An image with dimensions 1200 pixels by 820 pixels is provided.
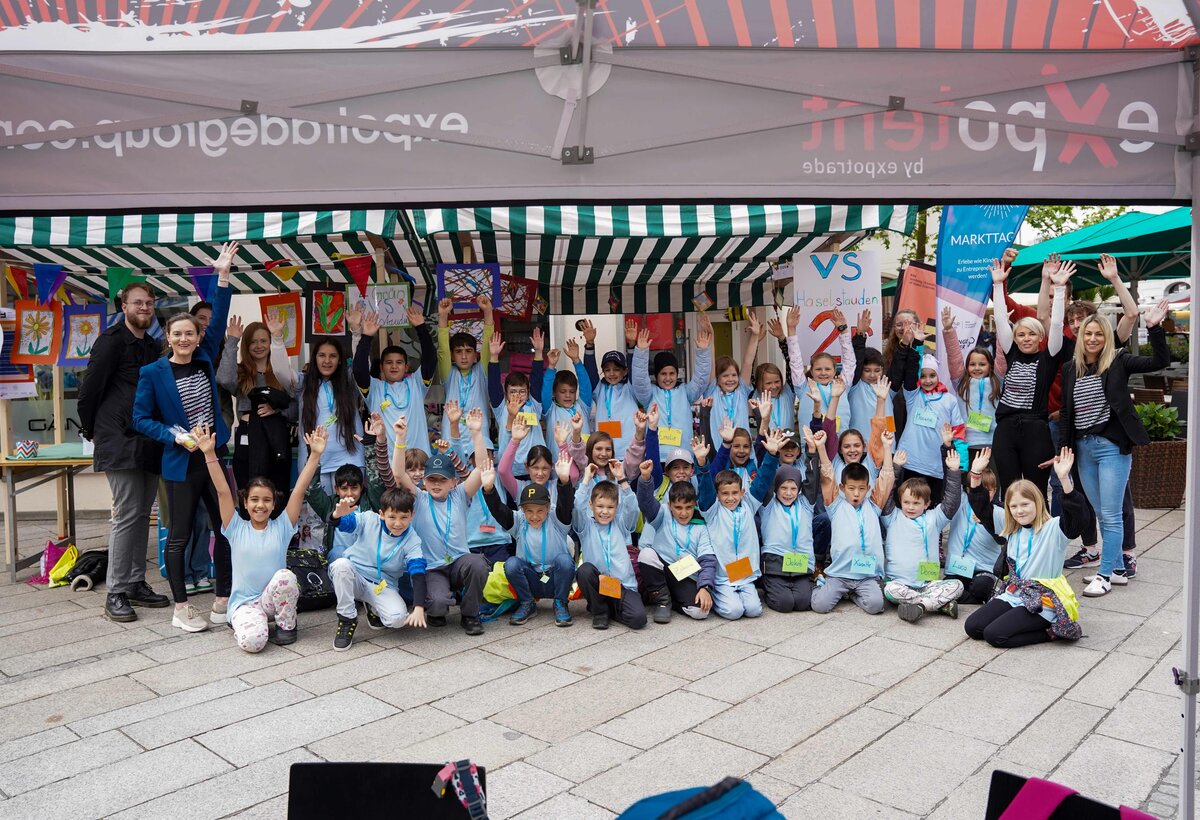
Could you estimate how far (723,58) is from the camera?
7.82ft

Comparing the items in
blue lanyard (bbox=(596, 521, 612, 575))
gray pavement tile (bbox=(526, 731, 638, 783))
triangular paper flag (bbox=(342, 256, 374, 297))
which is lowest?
gray pavement tile (bbox=(526, 731, 638, 783))

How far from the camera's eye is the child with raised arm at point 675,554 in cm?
A: 591

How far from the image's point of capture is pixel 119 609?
5926 millimetres

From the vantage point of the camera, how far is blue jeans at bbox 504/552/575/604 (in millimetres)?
5836

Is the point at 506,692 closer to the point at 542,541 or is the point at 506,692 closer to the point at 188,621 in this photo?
the point at 542,541

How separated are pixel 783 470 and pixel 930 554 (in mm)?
1086

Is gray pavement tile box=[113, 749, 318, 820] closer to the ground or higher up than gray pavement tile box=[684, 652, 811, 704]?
closer to the ground

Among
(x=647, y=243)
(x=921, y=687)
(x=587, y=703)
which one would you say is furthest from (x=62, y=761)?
(x=647, y=243)

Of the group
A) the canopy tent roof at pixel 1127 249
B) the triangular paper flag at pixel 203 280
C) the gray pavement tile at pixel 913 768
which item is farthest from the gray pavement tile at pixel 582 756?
the canopy tent roof at pixel 1127 249

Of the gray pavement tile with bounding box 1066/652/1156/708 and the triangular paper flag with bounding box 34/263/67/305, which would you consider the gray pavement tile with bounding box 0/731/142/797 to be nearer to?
the triangular paper flag with bounding box 34/263/67/305

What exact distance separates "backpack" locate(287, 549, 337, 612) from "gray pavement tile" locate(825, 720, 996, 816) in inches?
145

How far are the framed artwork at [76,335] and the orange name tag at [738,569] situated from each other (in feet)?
16.9

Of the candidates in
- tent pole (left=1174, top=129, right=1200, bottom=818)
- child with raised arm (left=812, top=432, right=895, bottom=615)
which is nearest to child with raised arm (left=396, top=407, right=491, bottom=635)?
child with raised arm (left=812, top=432, right=895, bottom=615)

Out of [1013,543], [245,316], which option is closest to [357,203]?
[1013,543]
